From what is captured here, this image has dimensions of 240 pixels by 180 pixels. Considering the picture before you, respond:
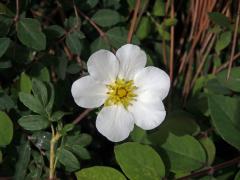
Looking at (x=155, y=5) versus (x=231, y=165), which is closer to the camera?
(x=231, y=165)

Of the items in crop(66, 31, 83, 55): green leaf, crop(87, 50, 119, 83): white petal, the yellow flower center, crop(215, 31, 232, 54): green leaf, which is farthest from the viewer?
Result: crop(215, 31, 232, 54): green leaf

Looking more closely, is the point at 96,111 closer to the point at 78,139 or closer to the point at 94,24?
the point at 78,139

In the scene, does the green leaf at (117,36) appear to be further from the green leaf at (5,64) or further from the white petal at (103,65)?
the green leaf at (5,64)

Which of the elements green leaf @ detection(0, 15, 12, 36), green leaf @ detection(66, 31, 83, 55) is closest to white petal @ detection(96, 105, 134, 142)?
green leaf @ detection(66, 31, 83, 55)

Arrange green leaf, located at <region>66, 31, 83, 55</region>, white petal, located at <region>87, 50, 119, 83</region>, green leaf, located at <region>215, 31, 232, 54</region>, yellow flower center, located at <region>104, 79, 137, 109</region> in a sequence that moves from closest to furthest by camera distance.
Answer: white petal, located at <region>87, 50, 119, 83</region> → yellow flower center, located at <region>104, 79, 137, 109</region> → green leaf, located at <region>66, 31, 83, 55</region> → green leaf, located at <region>215, 31, 232, 54</region>

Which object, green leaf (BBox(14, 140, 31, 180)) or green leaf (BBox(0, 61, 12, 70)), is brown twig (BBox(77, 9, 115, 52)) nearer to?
green leaf (BBox(0, 61, 12, 70))

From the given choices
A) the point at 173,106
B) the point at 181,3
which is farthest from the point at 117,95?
the point at 181,3

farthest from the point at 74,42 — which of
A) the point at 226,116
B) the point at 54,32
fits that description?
the point at 226,116

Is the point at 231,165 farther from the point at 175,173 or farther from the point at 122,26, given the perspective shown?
the point at 122,26
